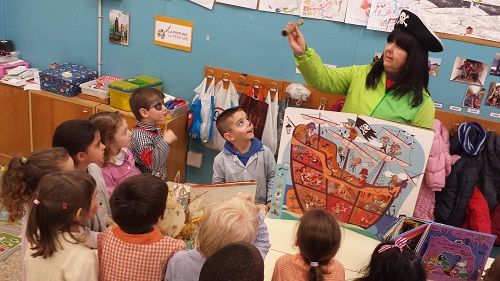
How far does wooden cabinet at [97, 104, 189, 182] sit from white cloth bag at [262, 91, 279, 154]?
66 centimetres

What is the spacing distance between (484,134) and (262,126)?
4.77 ft

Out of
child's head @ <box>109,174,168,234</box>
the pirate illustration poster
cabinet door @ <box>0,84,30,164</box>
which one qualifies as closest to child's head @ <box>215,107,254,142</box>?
the pirate illustration poster

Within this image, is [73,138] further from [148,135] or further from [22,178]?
[148,135]

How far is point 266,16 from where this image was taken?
3.34 m

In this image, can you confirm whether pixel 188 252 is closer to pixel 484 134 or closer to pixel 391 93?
pixel 391 93

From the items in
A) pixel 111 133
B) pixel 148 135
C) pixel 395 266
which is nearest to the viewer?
pixel 395 266

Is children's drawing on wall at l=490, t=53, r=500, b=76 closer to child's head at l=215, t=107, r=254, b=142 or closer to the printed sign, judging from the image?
child's head at l=215, t=107, r=254, b=142

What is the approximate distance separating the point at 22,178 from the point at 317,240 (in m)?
1.11

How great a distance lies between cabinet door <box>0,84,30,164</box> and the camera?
3.79 metres

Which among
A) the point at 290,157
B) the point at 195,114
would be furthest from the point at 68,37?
the point at 290,157

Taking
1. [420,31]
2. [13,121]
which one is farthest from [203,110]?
[420,31]

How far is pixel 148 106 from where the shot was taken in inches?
111

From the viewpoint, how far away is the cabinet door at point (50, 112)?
359cm

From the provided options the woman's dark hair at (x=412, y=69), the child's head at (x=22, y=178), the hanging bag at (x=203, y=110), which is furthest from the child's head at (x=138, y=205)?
the hanging bag at (x=203, y=110)
